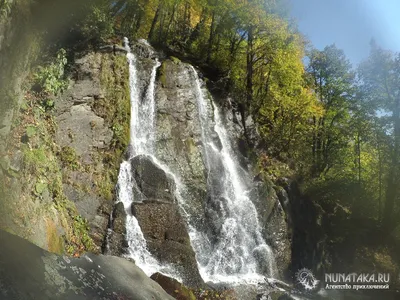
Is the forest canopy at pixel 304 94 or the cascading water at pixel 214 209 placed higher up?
the forest canopy at pixel 304 94

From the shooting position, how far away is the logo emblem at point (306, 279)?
58.5ft

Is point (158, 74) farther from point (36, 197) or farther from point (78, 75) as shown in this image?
point (36, 197)

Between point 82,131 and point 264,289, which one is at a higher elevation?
point 82,131

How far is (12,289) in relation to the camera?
4.38 metres

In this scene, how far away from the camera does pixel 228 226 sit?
16.1 metres

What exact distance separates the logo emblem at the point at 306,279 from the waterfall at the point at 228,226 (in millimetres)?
2246

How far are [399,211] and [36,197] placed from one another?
72.9 feet

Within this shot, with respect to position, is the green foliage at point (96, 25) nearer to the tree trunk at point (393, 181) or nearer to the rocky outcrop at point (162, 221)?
the rocky outcrop at point (162, 221)

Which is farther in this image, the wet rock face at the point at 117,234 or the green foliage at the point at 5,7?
the wet rock face at the point at 117,234

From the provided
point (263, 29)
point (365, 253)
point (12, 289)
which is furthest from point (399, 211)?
point (12, 289)

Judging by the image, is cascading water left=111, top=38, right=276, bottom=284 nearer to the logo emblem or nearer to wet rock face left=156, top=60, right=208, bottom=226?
wet rock face left=156, top=60, right=208, bottom=226

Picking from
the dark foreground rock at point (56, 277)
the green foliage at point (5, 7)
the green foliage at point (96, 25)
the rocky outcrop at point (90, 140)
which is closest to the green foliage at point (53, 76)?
the rocky outcrop at point (90, 140)

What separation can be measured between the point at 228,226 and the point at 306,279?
6.01m

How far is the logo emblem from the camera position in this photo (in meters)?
17.8
